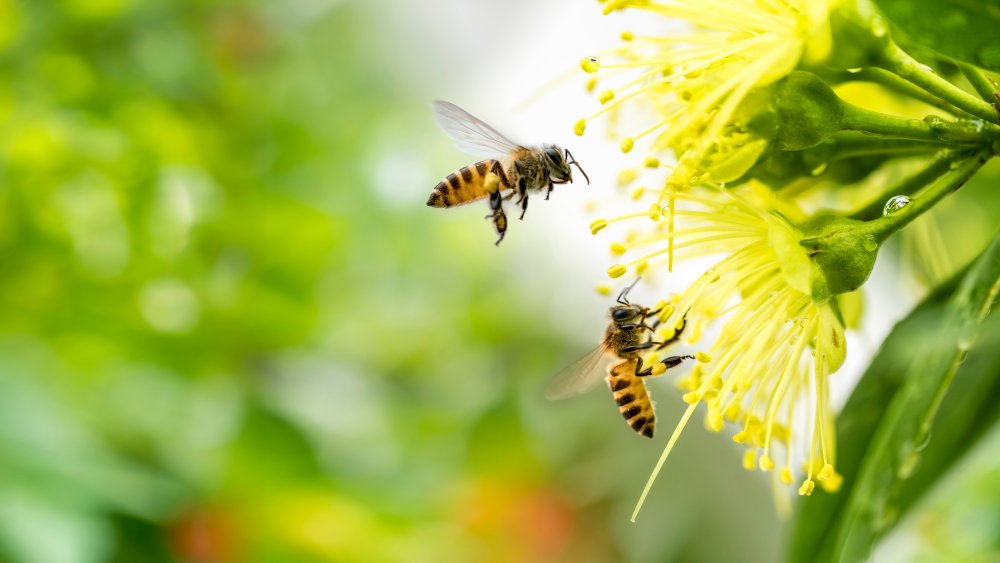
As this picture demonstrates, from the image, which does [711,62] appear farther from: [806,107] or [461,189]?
[461,189]

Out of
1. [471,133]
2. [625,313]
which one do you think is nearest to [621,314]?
[625,313]

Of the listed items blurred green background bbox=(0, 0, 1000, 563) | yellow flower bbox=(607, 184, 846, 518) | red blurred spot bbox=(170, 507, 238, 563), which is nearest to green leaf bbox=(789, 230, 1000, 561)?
yellow flower bbox=(607, 184, 846, 518)

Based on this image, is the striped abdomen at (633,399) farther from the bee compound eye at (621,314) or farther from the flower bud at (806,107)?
the flower bud at (806,107)

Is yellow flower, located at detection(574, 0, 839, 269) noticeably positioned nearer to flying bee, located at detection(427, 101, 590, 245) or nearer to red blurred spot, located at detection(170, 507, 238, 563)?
flying bee, located at detection(427, 101, 590, 245)

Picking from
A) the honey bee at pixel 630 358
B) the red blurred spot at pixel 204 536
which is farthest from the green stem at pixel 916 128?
the red blurred spot at pixel 204 536

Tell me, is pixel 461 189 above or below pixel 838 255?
above

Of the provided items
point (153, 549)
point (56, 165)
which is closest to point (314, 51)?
point (56, 165)
